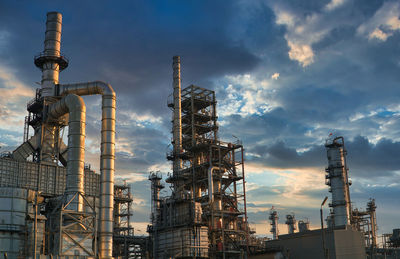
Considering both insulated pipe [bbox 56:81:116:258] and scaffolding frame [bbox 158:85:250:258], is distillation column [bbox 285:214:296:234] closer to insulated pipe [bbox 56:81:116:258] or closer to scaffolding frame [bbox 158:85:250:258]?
scaffolding frame [bbox 158:85:250:258]

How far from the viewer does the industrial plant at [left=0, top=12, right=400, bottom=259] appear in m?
49.8

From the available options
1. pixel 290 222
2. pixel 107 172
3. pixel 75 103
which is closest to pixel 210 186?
pixel 107 172

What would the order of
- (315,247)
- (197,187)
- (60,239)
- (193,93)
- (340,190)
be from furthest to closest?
(340,190) → (193,93) → (197,187) → (315,247) → (60,239)

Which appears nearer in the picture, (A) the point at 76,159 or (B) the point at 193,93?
(A) the point at 76,159

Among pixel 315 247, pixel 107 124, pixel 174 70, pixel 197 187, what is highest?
pixel 174 70

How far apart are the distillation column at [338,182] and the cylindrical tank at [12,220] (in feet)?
187

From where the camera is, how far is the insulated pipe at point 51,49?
65.2m

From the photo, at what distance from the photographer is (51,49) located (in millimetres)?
66062

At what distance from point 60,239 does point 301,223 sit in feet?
Result: 326

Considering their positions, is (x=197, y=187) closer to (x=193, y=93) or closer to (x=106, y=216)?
(x=193, y=93)

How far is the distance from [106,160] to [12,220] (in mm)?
12520

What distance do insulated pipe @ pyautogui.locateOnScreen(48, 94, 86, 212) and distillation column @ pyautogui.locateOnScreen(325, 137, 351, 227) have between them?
5406 centimetres

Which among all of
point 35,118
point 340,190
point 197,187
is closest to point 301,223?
point 340,190

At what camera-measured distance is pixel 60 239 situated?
45938 millimetres
